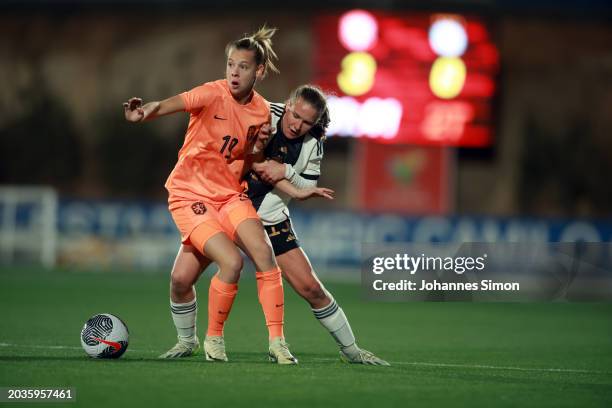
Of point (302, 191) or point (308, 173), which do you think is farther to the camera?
point (308, 173)

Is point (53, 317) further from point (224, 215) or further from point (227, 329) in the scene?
point (224, 215)

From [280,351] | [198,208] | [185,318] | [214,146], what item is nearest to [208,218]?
[198,208]

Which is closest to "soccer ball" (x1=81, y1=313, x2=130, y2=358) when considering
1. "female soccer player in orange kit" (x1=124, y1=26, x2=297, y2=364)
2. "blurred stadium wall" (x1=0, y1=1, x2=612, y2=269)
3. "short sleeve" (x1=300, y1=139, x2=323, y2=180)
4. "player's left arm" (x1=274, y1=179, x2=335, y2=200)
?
"female soccer player in orange kit" (x1=124, y1=26, x2=297, y2=364)

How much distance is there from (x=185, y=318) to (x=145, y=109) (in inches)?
60.6

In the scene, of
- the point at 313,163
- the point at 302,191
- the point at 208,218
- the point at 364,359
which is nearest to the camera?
the point at 208,218

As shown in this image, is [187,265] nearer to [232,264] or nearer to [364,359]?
[232,264]

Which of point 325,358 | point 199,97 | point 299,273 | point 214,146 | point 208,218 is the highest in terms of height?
point 199,97

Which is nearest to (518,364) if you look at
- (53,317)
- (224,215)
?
(224,215)

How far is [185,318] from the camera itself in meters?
7.28

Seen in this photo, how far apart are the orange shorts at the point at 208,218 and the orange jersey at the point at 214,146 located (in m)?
0.05

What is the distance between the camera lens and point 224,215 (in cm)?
694

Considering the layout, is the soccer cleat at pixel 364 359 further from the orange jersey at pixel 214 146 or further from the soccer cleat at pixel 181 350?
the orange jersey at pixel 214 146

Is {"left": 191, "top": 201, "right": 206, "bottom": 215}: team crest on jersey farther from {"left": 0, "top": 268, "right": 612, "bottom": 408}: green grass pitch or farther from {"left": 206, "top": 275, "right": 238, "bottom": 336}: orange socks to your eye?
{"left": 0, "top": 268, "right": 612, "bottom": 408}: green grass pitch

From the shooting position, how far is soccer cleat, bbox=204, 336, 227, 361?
697 cm
